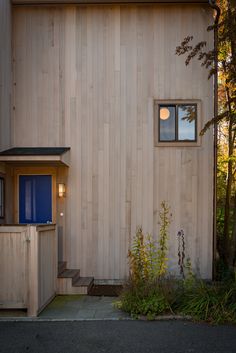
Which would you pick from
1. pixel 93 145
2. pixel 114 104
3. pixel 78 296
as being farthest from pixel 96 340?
pixel 114 104

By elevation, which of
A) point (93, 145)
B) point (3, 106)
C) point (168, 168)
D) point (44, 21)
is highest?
point (44, 21)

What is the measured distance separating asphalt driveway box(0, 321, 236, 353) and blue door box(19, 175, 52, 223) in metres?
3.17

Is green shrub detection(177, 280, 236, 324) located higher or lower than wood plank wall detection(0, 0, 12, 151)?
lower

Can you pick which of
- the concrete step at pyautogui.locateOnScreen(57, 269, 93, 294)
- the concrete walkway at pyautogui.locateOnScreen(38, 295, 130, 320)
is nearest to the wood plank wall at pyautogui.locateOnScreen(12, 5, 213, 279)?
the concrete step at pyautogui.locateOnScreen(57, 269, 93, 294)

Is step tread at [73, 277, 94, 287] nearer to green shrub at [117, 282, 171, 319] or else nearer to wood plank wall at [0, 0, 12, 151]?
green shrub at [117, 282, 171, 319]

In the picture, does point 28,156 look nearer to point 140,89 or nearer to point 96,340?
point 140,89

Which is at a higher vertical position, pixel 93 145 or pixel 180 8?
pixel 180 8

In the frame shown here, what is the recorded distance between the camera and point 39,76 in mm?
8664

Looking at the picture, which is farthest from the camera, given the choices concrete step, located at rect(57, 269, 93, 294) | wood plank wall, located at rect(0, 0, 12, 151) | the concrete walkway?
wood plank wall, located at rect(0, 0, 12, 151)

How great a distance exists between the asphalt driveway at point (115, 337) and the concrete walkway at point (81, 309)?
0.78 feet

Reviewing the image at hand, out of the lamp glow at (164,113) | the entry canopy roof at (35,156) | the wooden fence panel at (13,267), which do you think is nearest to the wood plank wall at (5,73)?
the entry canopy roof at (35,156)

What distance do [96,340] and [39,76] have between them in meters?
6.01

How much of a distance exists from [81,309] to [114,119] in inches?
166

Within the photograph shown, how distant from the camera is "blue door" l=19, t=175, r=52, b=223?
340 inches
